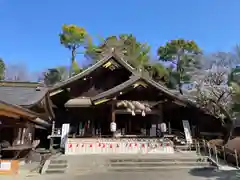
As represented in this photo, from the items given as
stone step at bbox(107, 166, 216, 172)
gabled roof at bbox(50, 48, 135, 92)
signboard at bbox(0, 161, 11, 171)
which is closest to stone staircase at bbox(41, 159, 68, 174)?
signboard at bbox(0, 161, 11, 171)

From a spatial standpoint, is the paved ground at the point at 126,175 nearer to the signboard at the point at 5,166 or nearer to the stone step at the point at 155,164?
the signboard at the point at 5,166

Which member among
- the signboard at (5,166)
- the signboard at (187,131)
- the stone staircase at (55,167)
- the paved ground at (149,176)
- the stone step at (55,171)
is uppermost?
the signboard at (187,131)

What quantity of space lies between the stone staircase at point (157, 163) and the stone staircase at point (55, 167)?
195 centimetres

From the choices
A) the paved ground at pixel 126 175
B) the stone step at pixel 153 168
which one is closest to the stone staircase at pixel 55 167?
the paved ground at pixel 126 175

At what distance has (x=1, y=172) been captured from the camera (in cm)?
806

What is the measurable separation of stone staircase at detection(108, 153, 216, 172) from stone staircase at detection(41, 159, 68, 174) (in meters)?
1.95

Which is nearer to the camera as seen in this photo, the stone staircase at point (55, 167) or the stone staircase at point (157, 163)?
the stone staircase at point (55, 167)

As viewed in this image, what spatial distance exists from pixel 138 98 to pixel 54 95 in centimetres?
616

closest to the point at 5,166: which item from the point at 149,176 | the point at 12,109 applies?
the point at 12,109

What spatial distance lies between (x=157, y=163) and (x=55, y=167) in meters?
4.48

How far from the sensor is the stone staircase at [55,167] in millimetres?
9328

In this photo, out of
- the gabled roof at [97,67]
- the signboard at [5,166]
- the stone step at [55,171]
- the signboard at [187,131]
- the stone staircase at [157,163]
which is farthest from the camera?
the gabled roof at [97,67]

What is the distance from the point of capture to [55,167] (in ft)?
32.1

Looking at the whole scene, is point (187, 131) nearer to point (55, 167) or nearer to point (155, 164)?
point (155, 164)
